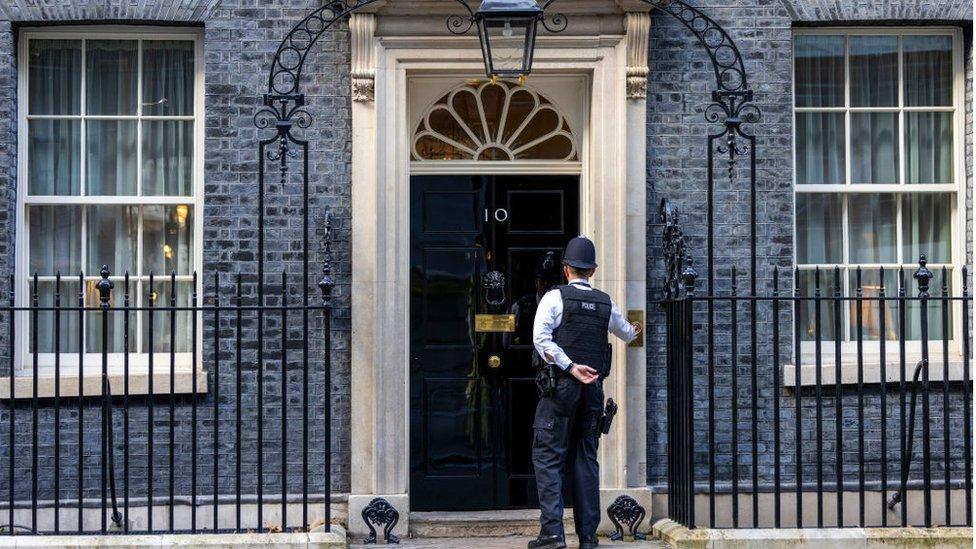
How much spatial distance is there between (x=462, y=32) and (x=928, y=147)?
3297mm

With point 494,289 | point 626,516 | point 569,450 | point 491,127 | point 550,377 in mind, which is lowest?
point 626,516

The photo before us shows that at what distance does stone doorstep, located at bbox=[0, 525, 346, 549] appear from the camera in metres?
7.68

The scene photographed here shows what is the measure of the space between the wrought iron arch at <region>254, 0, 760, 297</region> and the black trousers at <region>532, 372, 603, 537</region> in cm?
125

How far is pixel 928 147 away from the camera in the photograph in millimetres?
9547

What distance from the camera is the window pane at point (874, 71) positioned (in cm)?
948

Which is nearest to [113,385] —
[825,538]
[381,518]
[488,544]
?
[381,518]

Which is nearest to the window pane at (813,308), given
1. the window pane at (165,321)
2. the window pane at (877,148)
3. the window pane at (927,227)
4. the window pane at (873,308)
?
the window pane at (873,308)

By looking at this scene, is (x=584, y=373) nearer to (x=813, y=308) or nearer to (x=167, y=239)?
(x=813, y=308)

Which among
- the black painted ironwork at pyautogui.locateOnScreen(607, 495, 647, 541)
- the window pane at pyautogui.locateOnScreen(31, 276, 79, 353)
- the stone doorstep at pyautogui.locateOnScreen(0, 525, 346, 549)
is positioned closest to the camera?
the stone doorstep at pyautogui.locateOnScreen(0, 525, 346, 549)

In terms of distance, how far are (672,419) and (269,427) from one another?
2541 millimetres

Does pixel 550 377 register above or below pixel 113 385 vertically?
above

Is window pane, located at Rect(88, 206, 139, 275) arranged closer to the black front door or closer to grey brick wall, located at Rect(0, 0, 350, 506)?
grey brick wall, located at Rect(0, 0, 350, 506)

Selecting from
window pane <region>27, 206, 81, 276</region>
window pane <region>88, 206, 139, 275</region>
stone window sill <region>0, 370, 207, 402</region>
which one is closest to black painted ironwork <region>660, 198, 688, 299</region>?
stone window sill <region>0, 370, 207, 402</region>

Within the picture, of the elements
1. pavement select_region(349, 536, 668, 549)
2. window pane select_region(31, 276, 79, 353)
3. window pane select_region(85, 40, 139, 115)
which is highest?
window pane select_region(85, 40, 139, 115)
